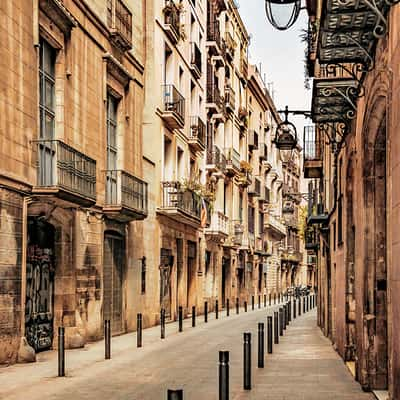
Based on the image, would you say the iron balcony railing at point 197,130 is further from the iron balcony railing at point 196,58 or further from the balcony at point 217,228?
the balcony at point 217,228

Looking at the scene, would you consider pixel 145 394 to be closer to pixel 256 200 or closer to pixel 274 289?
pixel 256 200

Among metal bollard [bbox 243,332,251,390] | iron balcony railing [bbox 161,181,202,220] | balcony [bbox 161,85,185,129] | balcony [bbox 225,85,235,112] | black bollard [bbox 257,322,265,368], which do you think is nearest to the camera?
metal bollard [bbox 243,332,251,390]

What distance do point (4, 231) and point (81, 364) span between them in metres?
2.83

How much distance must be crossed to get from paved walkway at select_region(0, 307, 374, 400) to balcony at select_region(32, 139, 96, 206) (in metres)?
3.31

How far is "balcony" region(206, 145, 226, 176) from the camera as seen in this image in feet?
132

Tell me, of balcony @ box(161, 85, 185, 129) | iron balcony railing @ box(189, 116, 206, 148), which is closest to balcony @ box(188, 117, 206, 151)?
iron balcony railing @ box(189, 116, 206, 148)

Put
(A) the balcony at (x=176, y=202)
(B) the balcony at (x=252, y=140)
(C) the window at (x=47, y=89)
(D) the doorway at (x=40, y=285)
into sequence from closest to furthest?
(D) the doorway at (x=40, y=285) → (C) the window at (x=47, y=89) → (A) the balcony at (x=176, y=202) → (B) the balcony at (x=252, y=140)

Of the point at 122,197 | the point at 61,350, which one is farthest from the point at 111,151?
the point at 61,350

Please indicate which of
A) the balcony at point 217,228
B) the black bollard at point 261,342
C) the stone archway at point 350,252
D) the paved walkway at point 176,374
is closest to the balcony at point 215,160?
the balcony at point 217,228

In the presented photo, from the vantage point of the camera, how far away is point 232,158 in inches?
1845

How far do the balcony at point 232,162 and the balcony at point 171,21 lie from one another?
1434 centimetres

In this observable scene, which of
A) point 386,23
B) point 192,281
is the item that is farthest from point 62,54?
point 192,281

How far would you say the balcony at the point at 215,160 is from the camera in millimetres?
40250

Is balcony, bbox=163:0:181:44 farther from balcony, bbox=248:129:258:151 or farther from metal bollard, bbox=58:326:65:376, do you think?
balcony, bbox=248:129:258:151
